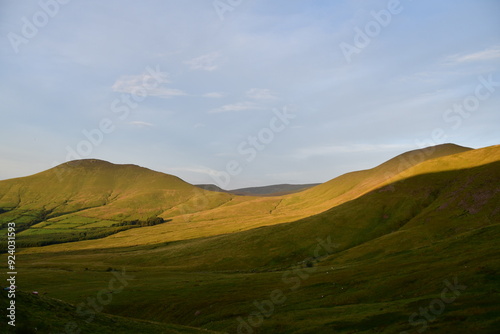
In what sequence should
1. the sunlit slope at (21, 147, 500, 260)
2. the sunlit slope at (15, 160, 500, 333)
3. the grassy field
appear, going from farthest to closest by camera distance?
the sunlit slope at (21, 147, 500, 260) < the sunlit slope at (15, 160, 500, 333) < the grassy field

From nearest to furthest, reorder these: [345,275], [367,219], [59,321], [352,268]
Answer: [59,321], [345,275], [352,268], [367,219]

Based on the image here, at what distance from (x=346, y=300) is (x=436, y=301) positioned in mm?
16481

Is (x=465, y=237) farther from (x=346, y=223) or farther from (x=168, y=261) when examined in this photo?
(x=168, y=261)

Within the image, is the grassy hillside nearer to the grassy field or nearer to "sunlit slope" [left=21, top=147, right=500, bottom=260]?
the grassy field

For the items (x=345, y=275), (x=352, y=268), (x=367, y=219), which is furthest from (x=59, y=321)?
(x=367, y=219)

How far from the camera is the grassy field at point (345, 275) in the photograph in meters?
37.8

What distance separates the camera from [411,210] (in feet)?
422

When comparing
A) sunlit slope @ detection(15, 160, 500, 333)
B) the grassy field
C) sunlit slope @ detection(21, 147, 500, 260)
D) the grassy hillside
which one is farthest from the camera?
sunlit slope @ detection(21, 147, 500, 260)

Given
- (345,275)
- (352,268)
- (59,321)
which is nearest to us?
(59,321)

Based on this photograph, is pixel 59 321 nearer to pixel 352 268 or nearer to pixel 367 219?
pixel 352 268

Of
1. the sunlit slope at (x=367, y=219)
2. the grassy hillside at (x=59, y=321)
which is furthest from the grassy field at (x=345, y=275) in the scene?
the sunlit slope at (x=367, y=219)

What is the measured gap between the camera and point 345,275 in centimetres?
6588

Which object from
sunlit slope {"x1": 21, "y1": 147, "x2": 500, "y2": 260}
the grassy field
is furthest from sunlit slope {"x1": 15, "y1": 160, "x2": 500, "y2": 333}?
sunlit slope {"x1": 21, "y1": 147, "x2": 500, "y2": 260}

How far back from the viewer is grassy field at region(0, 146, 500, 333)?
37.8 m
